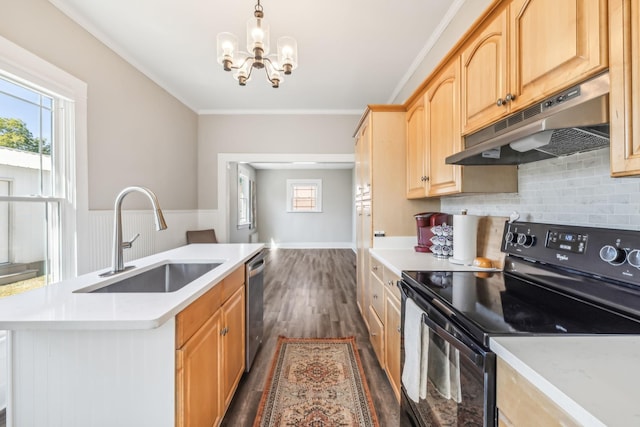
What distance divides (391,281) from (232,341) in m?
1.07

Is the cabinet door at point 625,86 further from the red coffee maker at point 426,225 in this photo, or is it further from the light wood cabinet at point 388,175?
the light wood cabinet at point 388,175

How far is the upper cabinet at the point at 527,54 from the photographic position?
0.79m

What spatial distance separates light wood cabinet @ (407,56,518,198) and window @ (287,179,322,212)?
5794 millimetres

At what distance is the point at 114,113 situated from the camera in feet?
8.23

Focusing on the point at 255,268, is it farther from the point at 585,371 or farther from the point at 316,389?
the point at 585,371

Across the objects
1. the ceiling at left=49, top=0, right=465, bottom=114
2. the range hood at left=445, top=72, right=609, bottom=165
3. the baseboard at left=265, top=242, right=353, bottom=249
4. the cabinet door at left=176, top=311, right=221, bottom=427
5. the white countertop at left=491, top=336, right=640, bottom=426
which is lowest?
the baseboard at left=265, top=242, right=353, bottom=249

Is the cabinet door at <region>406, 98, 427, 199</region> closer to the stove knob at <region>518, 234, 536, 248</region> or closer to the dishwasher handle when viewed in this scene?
the stove knob at <region>518, 234, 536, 248</region>

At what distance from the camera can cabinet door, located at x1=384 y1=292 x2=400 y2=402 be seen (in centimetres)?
160

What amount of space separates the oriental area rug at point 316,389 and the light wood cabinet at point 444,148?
1.45m

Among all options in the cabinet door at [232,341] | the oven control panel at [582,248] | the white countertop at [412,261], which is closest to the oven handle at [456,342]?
the white countertop at [412,261]

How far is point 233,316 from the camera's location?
1.65 meters

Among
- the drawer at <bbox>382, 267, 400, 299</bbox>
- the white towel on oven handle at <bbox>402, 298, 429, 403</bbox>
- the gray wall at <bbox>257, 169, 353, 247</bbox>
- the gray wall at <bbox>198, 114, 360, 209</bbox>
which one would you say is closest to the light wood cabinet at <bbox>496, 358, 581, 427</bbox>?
the white towel on oven handle at <bbox>402, 298, 429, 403</bbox>

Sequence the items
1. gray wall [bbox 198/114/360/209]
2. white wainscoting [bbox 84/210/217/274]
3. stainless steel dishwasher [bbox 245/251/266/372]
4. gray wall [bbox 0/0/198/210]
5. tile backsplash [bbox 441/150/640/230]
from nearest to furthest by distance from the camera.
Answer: tile backsplash [bbox 441/150/640/230], gray wall [bbox 0/0/198/210], stainless steel dishwasher [bbox 245/251/266/372], white wainscoting [bbox 84/210/217/274], gray wall [bbox 198/114/360/209]

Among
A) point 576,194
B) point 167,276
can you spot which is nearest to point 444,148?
point 576,194
